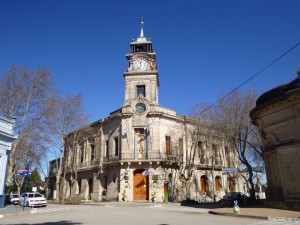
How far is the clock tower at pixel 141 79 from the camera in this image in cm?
3556

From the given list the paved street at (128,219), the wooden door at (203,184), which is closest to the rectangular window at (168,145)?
the wooden door at (203,184)

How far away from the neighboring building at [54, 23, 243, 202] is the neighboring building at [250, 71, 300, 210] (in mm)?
12235

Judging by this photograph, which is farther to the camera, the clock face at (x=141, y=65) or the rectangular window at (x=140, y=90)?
the clock face at (x=141, y=65)

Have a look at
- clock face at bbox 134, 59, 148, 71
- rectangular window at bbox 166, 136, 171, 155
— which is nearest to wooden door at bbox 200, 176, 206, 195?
rectangular window at bbox 166, 136, 171, 155

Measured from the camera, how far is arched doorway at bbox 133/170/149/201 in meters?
32.7

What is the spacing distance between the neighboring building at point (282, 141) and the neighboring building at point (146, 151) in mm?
12235

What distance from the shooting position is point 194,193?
1436 inches

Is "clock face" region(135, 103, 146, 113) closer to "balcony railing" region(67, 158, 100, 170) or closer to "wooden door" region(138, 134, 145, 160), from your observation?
"wooden door" region(138, 134, 145, 160)

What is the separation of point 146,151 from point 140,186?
4.02 metres

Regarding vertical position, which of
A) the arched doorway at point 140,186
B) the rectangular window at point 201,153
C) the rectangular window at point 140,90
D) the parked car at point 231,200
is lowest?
the parked car at point 231,200

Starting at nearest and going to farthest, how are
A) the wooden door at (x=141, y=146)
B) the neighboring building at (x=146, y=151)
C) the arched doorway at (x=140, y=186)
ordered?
the arched doorway at (x=140, y=186)
the neighboring building at (x=146, y=151)
the wooden door at (x=141, y=146)

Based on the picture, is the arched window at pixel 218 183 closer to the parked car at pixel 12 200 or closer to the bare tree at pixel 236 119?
the bare tree at pixel 236 119

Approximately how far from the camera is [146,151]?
33.8 metres

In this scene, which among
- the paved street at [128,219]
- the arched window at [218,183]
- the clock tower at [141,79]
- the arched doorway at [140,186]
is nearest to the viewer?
the paved street at [128,219]
